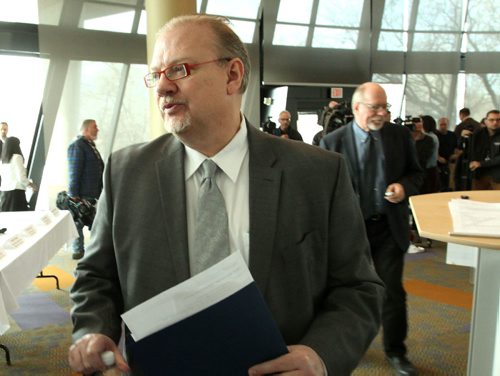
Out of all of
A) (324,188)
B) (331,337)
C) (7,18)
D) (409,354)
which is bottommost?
(409,354)

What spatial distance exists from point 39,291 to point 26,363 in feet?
5.64

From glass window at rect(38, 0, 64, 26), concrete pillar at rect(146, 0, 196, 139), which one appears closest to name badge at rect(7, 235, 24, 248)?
concrete pillar at rect(146, 0, 196, 139)

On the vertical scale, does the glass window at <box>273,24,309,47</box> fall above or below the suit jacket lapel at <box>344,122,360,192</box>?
above

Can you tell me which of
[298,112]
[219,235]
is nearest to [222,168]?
[219,235]

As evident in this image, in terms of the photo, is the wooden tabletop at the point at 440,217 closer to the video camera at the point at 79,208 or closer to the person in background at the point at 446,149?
the video camera at the point at 79,208

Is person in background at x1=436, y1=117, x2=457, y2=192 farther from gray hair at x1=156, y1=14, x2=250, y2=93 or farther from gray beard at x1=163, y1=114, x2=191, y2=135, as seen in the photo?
gray beard at x1=163, y1=114, x2=191, y2=135

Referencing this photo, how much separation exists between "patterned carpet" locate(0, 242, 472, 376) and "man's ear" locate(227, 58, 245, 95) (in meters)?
2.29

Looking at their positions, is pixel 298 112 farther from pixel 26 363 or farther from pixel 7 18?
pixel 26 363

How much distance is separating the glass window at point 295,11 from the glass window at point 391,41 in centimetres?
186

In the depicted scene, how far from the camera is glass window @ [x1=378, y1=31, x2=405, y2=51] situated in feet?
36.6

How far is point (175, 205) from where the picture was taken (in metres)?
1.26

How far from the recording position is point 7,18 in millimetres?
7863

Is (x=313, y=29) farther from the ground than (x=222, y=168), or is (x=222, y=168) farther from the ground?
(x=313, y=29)

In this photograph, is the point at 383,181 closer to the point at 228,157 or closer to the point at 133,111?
the point at 228,157
